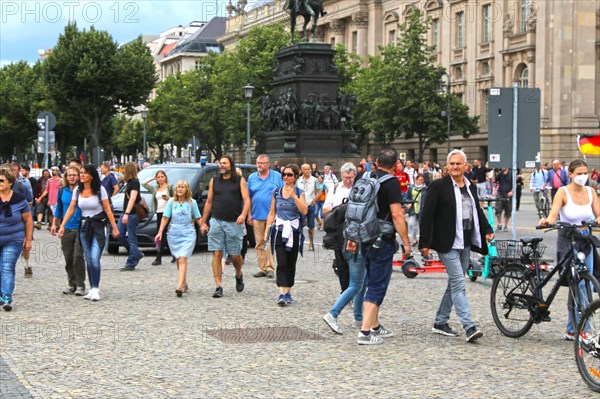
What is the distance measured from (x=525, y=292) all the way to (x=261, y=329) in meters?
2.74

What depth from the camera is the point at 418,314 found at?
42.5 feet

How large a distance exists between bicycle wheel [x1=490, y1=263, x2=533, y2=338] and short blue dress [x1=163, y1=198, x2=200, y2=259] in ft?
16.8

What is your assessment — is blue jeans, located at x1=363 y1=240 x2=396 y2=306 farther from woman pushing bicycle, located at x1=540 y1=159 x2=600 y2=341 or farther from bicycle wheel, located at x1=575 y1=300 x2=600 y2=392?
bicycle wheel, located at x1=575 y1=300 x2=600 y2=392

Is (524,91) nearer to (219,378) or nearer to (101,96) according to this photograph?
(219,378)

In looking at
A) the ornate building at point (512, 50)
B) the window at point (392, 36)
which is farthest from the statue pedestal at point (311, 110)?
the window at point (392, 36)

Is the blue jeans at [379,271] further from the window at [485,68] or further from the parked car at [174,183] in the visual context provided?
the window at [485,68]

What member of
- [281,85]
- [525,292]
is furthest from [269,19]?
[525,292]

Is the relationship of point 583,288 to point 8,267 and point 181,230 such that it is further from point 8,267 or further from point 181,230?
point 8,267

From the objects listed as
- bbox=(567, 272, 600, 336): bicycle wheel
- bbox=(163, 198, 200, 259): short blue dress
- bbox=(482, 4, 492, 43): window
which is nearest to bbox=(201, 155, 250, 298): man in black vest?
bbox=(163, 198, 200, 259): short blue dress

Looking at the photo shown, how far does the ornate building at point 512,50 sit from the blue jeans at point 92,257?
53282 millimetres

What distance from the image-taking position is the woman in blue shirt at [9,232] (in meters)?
13.5

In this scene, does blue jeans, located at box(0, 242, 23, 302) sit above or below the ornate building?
below

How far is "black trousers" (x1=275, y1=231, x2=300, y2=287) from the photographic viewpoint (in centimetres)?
1367

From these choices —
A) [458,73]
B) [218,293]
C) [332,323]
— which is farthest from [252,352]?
[458,73]
